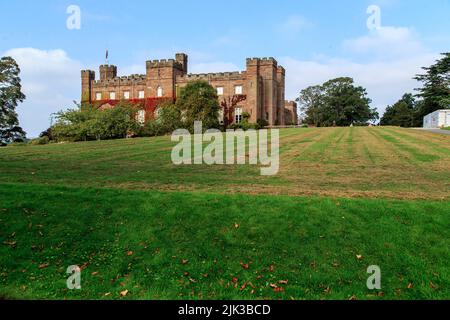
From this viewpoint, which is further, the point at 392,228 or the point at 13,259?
the point at 392,228

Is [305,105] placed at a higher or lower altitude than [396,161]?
higher

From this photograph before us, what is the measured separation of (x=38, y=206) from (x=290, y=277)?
6165 millimetres

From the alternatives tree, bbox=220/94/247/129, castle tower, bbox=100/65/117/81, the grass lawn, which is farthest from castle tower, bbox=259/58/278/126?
the grass lawn

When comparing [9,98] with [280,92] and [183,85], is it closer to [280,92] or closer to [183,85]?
[183,85]

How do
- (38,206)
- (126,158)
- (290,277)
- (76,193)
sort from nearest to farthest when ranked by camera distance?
(290,277)
(38,206)
(76,193)
(126,158)

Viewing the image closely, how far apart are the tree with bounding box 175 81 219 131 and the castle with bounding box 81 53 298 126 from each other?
973 cm

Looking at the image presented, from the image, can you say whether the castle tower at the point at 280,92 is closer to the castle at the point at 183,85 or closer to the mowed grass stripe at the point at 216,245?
the castle at the point at 183,85

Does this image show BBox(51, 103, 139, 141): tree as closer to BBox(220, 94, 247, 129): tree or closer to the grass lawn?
BBox(220, 94, 247, 129): tree

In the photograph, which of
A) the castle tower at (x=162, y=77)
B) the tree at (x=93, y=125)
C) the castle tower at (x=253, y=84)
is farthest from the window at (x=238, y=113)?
the tree at (x=93, y=125)

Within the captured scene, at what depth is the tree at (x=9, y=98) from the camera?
43469 mm

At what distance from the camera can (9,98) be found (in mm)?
43812

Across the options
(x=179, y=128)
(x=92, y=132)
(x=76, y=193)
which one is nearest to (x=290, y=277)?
(x=76, y=193)
